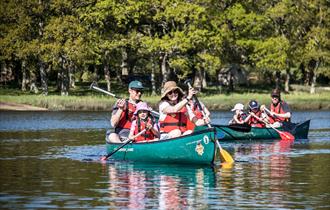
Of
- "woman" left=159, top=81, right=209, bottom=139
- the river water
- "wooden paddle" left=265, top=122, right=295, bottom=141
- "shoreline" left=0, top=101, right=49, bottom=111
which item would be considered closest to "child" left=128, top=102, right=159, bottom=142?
"woman" left=159, top=81, right=209, bottom=139

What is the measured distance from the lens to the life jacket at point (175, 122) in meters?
26.4

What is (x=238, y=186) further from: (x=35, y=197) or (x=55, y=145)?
(x=55, y=145)

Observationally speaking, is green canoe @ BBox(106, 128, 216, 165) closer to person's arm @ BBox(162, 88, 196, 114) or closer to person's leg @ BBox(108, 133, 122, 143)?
person's arm @ BBox(162, 88, 196, 114)

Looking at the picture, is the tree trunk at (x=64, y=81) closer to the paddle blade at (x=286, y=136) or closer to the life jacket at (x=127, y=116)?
the paddle blade at (x=286, y=136)

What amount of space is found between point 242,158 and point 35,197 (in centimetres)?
1078

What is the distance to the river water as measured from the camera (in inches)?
768

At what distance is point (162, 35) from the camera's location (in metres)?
84.8

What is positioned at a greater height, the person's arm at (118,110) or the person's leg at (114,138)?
the person's arm at (118,110)

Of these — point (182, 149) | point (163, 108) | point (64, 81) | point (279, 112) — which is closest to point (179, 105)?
point (163, 108)

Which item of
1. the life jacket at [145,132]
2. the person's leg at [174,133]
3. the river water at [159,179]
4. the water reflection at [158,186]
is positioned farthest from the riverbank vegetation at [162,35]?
the water reflection at [158,186]

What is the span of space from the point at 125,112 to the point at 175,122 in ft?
6.71

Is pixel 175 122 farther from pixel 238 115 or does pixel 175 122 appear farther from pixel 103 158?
pixel 238 115

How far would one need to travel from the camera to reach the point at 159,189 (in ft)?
70.9

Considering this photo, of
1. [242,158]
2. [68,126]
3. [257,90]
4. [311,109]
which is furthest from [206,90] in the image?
[242,158]
